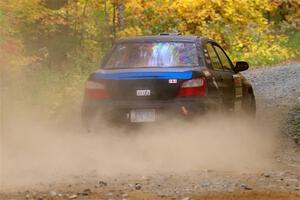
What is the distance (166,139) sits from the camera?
855 cm

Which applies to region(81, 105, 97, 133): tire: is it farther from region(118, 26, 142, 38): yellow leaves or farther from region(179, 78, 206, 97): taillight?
region(118, 26, 142, 38): yellow leaves

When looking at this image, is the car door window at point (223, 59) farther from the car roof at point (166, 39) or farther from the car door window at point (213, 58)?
the car roof at point (166, 39)

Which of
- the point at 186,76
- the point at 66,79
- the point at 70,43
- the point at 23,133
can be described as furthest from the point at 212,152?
the point at 70,43

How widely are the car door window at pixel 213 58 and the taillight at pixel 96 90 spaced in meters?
1.70

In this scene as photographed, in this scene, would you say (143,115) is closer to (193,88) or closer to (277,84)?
(193,88)

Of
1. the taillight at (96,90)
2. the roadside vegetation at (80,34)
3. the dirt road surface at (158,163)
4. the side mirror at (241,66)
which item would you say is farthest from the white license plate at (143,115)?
the roadside vegetation at (80,34)

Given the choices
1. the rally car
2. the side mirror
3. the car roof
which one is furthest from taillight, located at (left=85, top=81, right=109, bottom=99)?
the side mirror

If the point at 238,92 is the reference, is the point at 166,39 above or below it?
above

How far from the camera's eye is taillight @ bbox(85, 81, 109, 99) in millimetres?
8727

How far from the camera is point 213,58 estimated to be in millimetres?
9633

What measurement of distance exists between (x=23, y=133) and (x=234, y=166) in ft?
15.2

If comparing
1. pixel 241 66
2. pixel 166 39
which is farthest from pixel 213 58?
pixel 241 66

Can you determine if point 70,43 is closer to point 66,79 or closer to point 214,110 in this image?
point 66,79

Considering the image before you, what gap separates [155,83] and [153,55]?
2.30 ft
